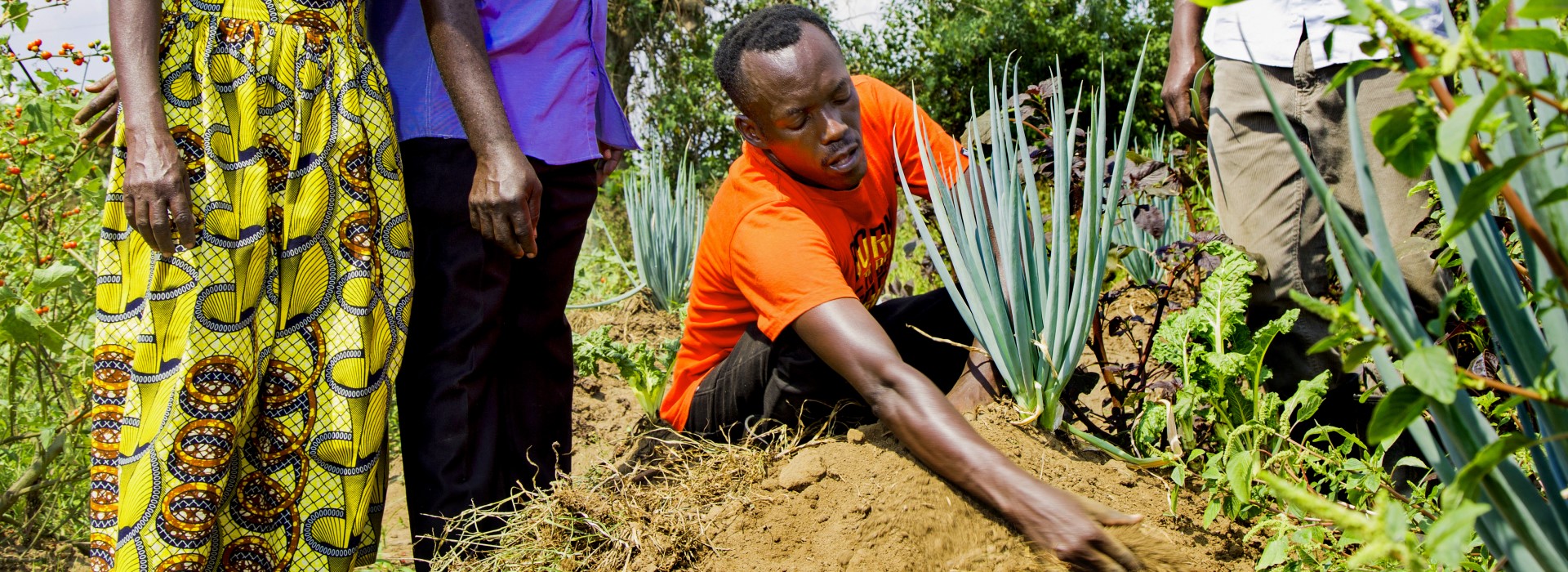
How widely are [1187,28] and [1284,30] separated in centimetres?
24

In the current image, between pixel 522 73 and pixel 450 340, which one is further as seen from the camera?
pixel 522 73

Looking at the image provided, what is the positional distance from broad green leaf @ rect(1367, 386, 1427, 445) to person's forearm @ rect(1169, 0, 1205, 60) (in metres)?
1.86

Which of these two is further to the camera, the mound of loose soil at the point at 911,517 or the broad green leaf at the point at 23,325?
the broad green leaf at the point at 23,325

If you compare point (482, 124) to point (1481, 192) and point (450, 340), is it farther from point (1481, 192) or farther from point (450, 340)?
point (1481, 192)

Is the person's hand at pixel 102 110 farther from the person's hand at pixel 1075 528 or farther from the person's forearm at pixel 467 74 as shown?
the person's hand at pixel 1075 528

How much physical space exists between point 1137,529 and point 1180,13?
1.47 metres

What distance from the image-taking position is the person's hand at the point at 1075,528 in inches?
66.6

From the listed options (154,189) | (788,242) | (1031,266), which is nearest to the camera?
(154,189)

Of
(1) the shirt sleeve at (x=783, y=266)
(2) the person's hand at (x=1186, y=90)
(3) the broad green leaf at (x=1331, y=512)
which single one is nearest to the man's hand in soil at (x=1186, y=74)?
(2) the person's hand at (x=1186, y=90)

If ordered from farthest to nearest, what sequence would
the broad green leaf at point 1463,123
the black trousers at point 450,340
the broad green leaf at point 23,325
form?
the broad green leaf at point 23,325, the black trousers at point 450,340, the broad green leaf at point 1463,123

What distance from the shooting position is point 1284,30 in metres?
2.51

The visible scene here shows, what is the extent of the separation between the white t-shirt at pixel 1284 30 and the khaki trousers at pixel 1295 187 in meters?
0.03

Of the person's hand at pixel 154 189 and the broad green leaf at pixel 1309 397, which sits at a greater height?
the person's hand at pixel 154 189

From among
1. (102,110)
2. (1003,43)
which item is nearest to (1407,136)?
(102,110)
